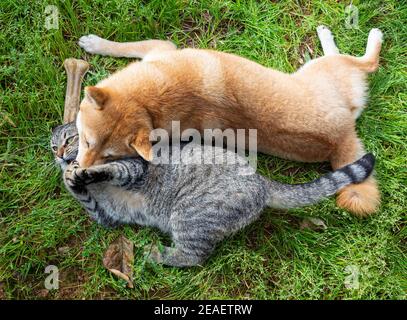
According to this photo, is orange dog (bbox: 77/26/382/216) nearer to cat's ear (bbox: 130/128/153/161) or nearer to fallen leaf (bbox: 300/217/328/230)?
cat's ear (bbox: 130/128/153/161)

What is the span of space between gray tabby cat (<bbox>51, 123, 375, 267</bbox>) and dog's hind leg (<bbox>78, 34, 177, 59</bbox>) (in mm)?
891

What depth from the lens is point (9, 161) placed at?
455 cm

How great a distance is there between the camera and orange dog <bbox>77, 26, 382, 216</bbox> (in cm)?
395

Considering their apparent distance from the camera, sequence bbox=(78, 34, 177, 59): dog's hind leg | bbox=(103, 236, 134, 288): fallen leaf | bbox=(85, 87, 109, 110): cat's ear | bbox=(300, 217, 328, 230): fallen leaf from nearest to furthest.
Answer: bbox=(85, 87, 109, 110): cat's ear, bbox=(103, 236, 134, 288): fallen leaf, bbox=(300, 217, 328, 230): fallen leaf, bbox=(78, 34, 177, 59): dog's hind leg

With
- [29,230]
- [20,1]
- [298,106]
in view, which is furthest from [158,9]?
[29,230]

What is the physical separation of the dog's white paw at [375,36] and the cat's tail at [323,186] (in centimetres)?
129

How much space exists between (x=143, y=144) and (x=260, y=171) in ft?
4.20

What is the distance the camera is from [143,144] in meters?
3.90

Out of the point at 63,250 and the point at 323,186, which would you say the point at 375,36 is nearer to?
the point at 323,186

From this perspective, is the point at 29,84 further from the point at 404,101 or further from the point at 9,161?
the point at 404,101

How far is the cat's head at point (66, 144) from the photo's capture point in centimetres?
424

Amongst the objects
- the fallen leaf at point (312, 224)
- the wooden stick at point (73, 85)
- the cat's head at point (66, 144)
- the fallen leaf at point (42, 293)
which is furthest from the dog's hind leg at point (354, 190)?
the fallen leaf at point (42, 293)

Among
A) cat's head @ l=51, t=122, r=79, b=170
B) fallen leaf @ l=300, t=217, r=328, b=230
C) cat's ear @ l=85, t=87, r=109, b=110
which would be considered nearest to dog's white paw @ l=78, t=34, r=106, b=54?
cat's head @ l=51, t=122, r=79, b=170

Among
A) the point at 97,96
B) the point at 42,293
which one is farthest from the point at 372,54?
the point at 42,293
